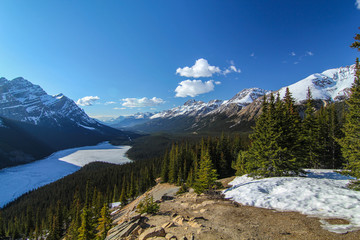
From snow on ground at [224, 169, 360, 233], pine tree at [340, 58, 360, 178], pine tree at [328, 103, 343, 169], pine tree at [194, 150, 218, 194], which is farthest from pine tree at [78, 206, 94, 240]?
pine tree at [328, 103, 343, 169]

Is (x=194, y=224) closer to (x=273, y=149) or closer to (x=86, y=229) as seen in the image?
(x=273, y=149)

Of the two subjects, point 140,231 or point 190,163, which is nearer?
point 140,231

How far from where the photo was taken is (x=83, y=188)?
102m

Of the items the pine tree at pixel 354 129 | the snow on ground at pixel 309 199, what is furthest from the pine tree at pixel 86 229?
the pine tree at pixel 354 129

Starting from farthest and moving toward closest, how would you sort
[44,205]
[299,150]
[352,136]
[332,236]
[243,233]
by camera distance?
[44,205] → [299,150] → [352,136] → [243,233] → [332,236]

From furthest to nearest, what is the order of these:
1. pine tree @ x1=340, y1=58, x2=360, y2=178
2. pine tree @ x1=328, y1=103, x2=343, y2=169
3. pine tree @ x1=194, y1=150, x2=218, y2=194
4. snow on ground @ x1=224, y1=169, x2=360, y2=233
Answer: pine tree @ x1=328, y1=103, x2=343, y2=169 < pine tree @ x1=194, y1=150, x2=218, y2=194 < pine tree @ x1=340, y1=58, x2=360, y2=178 < snow on ground @ x1=224, y1=169, x2=360, y2=233

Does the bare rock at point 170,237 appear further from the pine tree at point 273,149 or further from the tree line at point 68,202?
the tree line at point 68,202

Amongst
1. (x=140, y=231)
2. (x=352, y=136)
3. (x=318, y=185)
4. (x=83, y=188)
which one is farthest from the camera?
(x=83, y=188)

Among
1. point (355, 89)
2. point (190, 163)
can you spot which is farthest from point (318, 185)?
point (190, 163)

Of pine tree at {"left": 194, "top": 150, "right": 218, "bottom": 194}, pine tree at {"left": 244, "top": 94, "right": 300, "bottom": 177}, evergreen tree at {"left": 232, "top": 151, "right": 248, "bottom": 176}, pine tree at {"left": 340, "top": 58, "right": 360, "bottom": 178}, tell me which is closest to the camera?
pine tree at {"left": 340, "top": 58, "right": 360, "bottom": 178}

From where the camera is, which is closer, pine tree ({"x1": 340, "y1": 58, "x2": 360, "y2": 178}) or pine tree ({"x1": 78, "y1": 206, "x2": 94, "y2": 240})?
pine tree ({"x1": 340, "y1": 58, "x2": 360, "y2": 178})

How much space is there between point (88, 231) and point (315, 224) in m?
25.9

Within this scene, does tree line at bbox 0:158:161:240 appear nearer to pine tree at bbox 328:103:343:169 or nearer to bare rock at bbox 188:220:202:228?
bare rock at bbox 188:220:202:228

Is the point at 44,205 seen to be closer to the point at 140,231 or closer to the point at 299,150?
the point at 140,231
